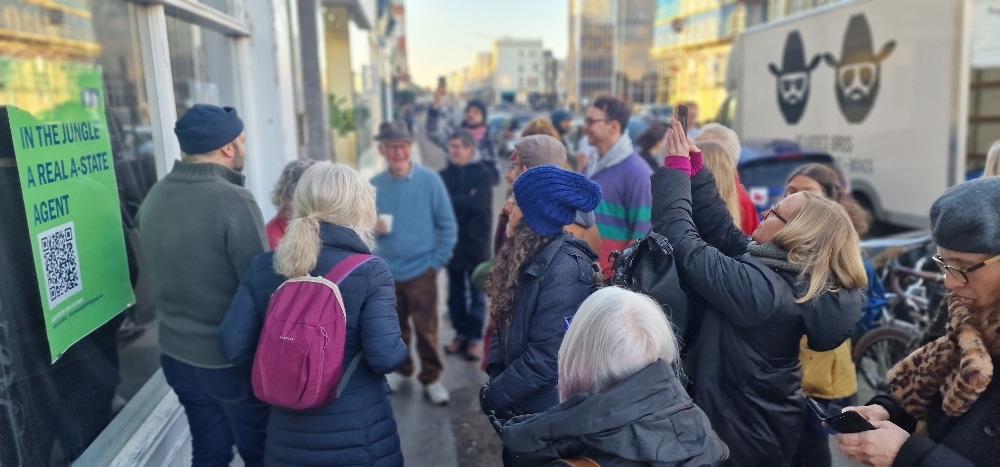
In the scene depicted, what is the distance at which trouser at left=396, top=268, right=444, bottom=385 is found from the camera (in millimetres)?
4375

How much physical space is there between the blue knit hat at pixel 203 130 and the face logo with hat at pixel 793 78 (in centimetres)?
864

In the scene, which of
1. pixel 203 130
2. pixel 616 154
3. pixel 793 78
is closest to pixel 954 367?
pixel 616 154

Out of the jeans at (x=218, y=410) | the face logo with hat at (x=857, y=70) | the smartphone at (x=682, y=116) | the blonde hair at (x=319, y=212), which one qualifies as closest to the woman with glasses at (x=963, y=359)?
Answer: the smartphone at (x=682, y=116)

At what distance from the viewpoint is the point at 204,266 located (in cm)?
257

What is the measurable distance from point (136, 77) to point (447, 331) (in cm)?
318

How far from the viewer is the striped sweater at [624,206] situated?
11.6ft

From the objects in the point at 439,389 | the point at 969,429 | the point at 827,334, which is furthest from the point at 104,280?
the point at 969,429

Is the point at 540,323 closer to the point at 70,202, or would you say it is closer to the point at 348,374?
the point at 348,374

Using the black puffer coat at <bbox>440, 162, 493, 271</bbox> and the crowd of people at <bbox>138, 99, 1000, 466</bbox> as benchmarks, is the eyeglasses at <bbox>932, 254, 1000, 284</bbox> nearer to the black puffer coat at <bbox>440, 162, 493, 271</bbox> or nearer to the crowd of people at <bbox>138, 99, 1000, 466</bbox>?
the crowd of people at <bbox>138, 99, 1000, 466</bbox>

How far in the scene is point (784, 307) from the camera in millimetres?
2053

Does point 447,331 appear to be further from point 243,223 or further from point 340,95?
point 340,95

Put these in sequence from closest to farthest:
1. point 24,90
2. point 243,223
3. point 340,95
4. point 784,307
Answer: point 784,307
point 24,90
point 243,223
point 340,95

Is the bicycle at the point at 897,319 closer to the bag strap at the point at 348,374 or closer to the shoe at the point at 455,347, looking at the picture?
the shoe at the point at 455,347

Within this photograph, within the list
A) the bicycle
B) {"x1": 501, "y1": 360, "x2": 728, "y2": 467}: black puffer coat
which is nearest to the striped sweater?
the bicycle
